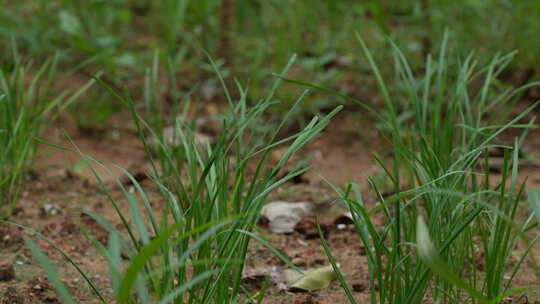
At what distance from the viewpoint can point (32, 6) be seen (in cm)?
411

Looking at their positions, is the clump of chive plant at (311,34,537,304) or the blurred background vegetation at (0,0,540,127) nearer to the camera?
the clump of chive plant at (311,34,537,304)

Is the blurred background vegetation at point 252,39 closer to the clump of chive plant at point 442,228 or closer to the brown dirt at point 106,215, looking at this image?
the brown dirt at point 106,215

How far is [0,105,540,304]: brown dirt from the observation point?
5.66ft

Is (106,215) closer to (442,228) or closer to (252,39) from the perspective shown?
(442,228)

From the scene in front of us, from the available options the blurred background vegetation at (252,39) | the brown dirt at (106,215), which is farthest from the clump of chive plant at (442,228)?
the blurred background vegetation at (252,39)

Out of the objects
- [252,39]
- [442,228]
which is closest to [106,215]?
[442,228]

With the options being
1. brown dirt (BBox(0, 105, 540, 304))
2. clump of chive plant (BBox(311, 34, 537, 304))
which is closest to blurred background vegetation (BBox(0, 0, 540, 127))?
brown dirt (BBox(0, 105, 540, 304))

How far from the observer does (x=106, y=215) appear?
2.29 m

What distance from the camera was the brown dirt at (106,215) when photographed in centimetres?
173

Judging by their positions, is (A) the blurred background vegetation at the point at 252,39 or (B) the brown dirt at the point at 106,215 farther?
(A) the blurred background vegetation at the point at 252,39

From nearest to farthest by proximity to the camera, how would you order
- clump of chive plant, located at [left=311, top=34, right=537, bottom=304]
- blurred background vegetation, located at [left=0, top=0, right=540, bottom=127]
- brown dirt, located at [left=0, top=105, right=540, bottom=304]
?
1. clump of chive plant, located at [left=311, top=34, right=537, bottom=304]
2. brown dirt, located at [left=0, top=105, right=540, bottom=304]
3. blurred background vegetation, located at [left=0, top=0, right=540, bottom=127]

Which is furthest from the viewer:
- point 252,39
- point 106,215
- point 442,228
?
point 252,39

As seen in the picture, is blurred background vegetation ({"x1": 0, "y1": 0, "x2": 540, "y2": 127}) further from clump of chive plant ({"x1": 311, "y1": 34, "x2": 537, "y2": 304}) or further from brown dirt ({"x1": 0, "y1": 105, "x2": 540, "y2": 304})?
clump of chive plant ({"x1": 311, "y1": 34, "x2": 537, "y2": 304})

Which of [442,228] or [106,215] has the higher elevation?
[442,228]
